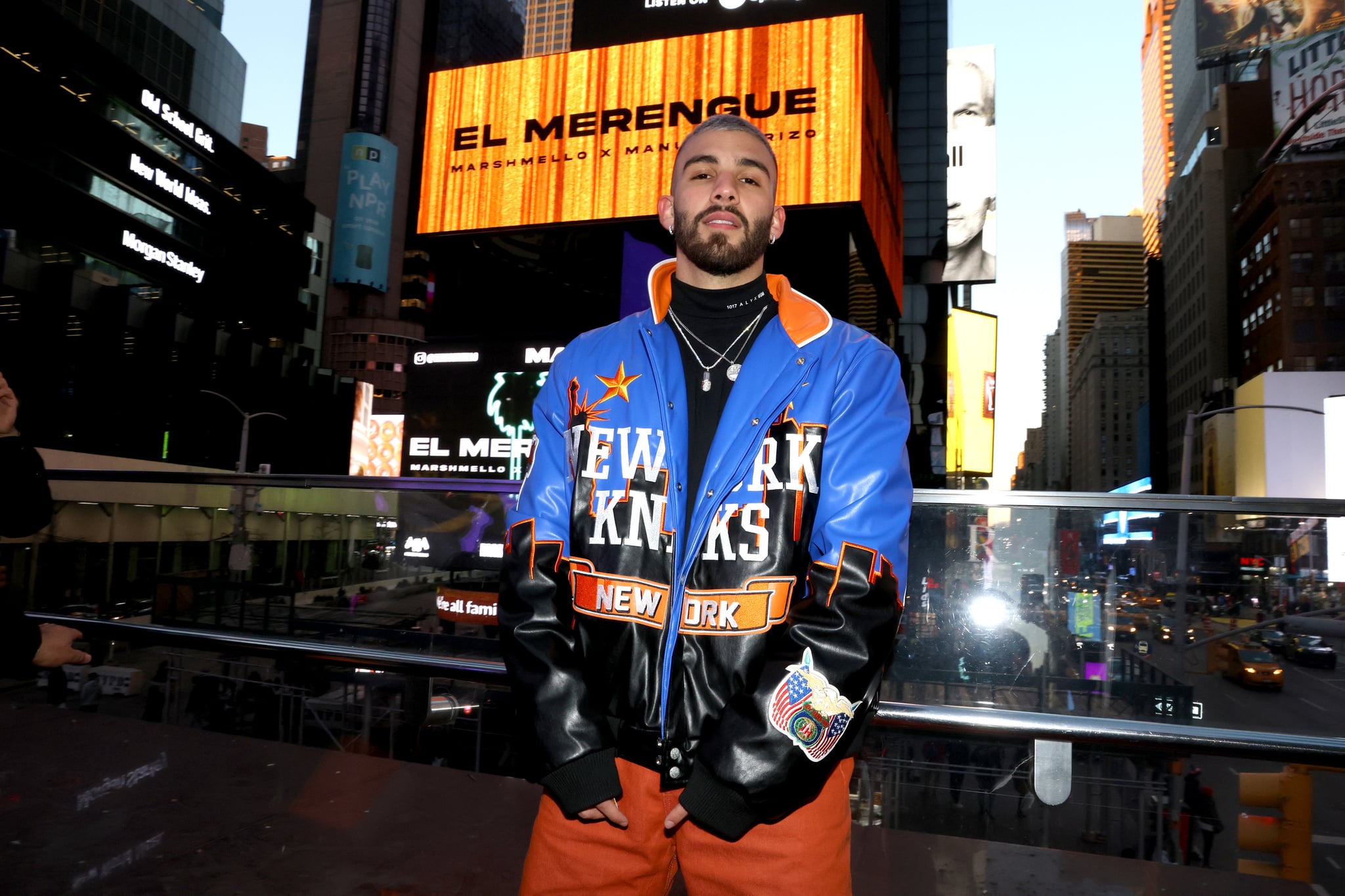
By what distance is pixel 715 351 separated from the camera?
7.00ft

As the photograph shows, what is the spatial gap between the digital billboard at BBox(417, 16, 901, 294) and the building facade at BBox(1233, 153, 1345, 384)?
255 ft

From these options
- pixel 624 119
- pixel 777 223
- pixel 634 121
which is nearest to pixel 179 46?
pixel 624 119

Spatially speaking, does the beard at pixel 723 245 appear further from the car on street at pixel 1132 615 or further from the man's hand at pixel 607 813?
the car on street at pixel 1132 615

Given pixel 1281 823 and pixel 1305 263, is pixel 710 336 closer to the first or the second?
pixel 1281 823

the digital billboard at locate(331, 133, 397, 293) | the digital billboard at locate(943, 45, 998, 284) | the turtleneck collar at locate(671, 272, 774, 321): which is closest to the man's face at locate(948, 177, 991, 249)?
the digital billboard at locate(943, 45, 998, 284)

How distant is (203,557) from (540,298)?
1393 centimetres

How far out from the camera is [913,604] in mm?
3088

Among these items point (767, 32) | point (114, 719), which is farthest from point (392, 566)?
point (767, 32)

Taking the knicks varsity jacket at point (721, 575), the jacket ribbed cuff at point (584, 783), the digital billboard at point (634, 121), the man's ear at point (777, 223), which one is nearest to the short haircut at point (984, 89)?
the digital billboard at point (634, 121)

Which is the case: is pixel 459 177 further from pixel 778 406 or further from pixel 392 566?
pixel 778 406

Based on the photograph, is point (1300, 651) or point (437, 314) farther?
point (437, 314)

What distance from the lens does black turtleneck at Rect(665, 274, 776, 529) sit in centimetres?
204

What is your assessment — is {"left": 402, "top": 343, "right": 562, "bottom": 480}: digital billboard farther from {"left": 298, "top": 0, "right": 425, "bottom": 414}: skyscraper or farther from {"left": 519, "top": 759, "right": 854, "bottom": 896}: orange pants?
{"left": 298, "top": 0, "right": 425, "bottom": 414}: skyscraper

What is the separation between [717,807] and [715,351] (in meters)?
1.09
